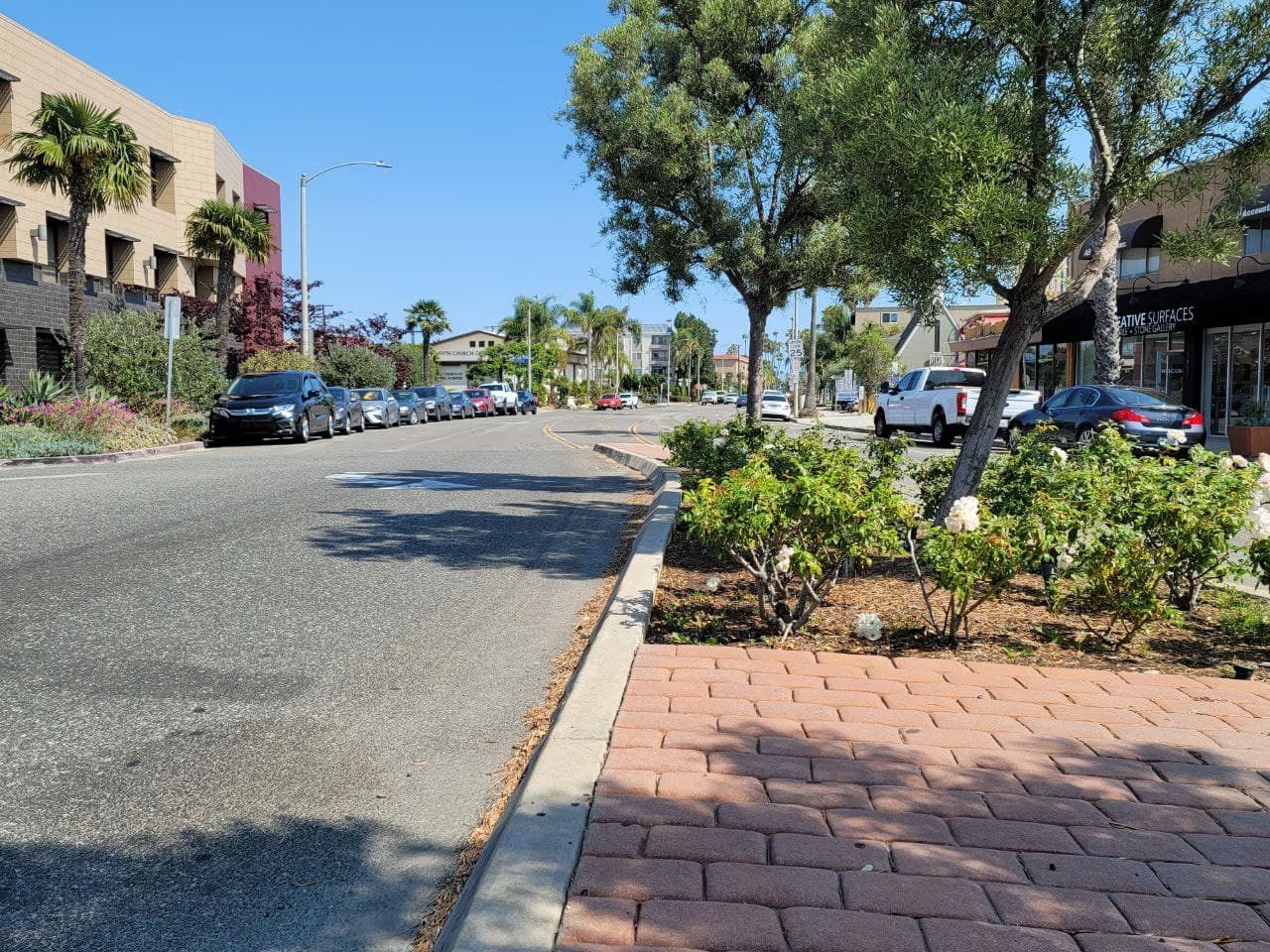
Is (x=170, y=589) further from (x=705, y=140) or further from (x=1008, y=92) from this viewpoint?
(x=705, y=140)

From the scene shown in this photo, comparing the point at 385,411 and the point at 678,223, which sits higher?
the point at 678,223

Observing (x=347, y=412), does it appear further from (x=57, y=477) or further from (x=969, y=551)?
(x=969, y=551)

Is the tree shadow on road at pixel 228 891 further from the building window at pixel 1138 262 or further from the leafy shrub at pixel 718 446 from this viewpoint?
the building window at pixel 1138 262

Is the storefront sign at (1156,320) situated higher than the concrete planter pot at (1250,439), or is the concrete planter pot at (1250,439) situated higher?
the storefront sign at (1156,320)

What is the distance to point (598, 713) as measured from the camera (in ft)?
13.8

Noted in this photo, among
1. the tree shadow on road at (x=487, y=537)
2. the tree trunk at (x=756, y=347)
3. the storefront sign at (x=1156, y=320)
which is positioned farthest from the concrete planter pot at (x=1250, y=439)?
the tree shadow on road at (x=487, y=537)

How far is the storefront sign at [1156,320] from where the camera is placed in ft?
80.0

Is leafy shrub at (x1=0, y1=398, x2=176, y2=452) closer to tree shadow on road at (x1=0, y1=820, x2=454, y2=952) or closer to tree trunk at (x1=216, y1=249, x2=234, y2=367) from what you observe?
tree trunk at (x1=216, y1=249, x2=234, y2=367)

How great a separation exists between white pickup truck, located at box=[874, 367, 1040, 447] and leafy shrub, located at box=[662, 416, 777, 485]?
497 inches

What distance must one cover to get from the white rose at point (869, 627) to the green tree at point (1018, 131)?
183 cm

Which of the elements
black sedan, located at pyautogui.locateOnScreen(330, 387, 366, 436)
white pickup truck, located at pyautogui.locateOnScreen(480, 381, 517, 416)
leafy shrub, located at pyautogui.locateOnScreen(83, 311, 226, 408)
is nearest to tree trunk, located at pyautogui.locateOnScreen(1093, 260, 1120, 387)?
black sedan, located at pyautogui.locateOnScreen(330, 387, 366, 436)

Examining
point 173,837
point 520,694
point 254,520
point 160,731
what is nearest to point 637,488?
point 254,520

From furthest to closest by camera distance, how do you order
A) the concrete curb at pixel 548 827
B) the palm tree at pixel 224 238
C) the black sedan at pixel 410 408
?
the black sedan at pixel 410 408 → the palm tree at pixel 224 238 → the concrete curb at pixel 548 827

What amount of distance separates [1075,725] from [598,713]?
1855 millimetres
